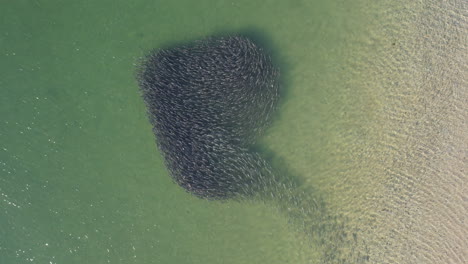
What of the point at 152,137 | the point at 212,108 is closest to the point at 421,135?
the point at 212,108

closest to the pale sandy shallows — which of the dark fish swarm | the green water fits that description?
the green water

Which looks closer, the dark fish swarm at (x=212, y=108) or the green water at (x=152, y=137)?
the dark fish swarm at (x=212, y=108)

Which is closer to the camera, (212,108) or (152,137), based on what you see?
(212,108)

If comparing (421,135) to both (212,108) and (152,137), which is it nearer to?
(212,108)

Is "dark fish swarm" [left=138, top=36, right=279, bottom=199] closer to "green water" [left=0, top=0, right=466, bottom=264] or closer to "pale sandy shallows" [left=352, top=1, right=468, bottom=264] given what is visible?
"green water" [left=0, top=0, right=466, bottom=264]

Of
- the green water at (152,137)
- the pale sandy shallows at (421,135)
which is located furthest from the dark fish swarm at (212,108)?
the pale sandy shallows at (421,135)

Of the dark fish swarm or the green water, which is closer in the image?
the dark fish swarm

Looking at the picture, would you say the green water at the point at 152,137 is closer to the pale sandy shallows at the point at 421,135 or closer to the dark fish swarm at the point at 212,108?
the pale sandy shallows at the point at 421,135
